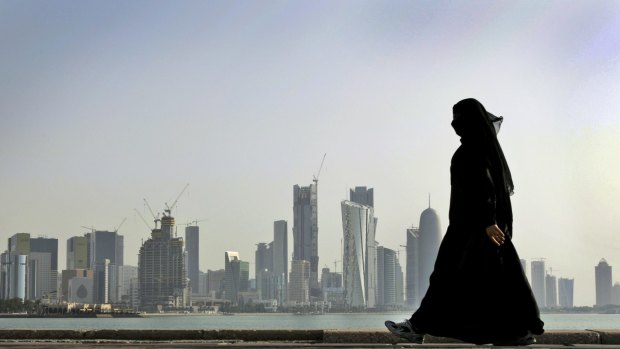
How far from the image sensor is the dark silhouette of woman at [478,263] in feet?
25.9

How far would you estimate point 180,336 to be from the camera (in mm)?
9758

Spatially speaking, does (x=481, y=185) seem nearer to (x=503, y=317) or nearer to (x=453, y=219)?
(x=453, y=219)

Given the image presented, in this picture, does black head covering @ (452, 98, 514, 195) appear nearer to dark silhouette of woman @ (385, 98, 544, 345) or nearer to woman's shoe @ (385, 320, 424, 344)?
dark silhouette of woman @ (385, 98, 544, 345)

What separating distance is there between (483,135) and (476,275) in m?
1.26

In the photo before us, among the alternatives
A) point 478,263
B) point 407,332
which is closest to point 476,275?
point 478,263

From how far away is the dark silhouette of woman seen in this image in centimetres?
788

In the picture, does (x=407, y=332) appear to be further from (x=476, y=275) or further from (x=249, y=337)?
(x=249, y=337)

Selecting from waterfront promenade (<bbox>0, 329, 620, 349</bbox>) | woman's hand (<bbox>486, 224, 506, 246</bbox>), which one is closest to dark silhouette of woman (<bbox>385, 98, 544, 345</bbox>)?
woman's hand (<bbox>486, 224, 506, 246</bbox>)

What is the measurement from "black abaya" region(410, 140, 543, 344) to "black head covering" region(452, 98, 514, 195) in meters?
0.05

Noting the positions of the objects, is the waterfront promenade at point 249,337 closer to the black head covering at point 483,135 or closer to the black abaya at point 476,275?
the black abaya at point 476,275

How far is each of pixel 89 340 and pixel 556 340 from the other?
4612 mm

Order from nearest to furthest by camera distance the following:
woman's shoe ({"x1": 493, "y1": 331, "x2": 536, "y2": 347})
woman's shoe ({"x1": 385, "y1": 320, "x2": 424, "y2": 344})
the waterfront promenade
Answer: woman's shoe ({"x1": 493, "y1": 331, "x2": 536, "y2": 347}) → woman's shoe ({"x1": 385, "y1": 320, "x2": 424, "y2": 344}) → the waterfront promenade

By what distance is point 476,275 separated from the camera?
26.5 ft

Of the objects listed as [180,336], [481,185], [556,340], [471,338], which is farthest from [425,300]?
[180,336]
